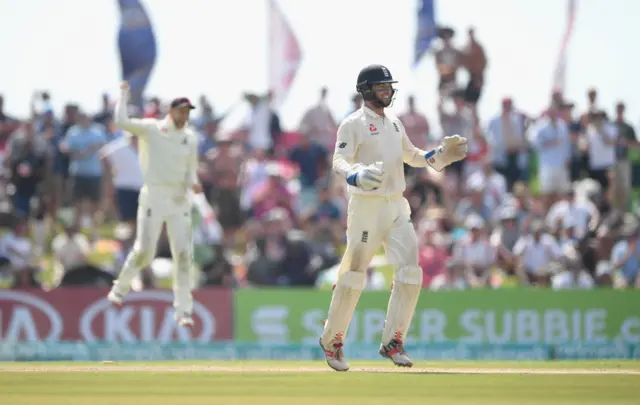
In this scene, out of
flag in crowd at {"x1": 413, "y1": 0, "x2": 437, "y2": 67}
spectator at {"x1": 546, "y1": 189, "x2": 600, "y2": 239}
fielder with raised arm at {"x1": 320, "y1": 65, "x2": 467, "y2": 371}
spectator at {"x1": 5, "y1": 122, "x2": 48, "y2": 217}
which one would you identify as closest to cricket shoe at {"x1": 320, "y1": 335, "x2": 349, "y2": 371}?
fielder with raised arm at {"x1": 320, "y1": 65, "x2": 467, "y2": 371}

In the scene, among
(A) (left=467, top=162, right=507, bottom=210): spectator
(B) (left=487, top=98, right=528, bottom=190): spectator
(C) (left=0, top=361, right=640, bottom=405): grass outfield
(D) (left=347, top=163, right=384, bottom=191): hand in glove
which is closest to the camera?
(C) (left=0, top=361, right=640, bottom=405): grass outfield

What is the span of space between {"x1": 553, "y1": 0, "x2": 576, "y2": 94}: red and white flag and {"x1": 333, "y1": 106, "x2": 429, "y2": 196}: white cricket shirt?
10.4 metres

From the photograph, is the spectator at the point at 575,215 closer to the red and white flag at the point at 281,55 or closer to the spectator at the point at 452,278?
→ the spectator at the point at 452,278

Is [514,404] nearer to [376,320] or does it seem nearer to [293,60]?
[376,320]

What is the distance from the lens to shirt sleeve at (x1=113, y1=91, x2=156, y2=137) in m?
13.8

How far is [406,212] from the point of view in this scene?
1105 centimetres

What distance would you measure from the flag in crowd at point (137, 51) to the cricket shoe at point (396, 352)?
9.30m

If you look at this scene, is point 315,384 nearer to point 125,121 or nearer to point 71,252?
point 125,121

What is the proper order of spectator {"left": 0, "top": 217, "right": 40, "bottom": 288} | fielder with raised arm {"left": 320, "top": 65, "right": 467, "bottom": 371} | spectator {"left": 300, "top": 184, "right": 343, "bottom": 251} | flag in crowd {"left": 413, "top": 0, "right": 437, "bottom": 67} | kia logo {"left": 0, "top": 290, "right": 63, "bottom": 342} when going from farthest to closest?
flag in crowd {"left": 413, "top": 0, "right": 437, "bottom": 67}, spectator {"left": 300, "top": 184, "right": 343, "bottom": 251}, spectator {"left": 0, "top": 217, "right": 40, "bottom": 288}, kia logo {"left": 0, "top": 290, "right": 63, "bottom": 342}, fielder with raised arm {"left": 320, "top": 65, "right": 467, "bottom": 371}

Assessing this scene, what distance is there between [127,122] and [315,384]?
15.2 ft

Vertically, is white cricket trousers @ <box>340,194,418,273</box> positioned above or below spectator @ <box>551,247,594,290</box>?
above

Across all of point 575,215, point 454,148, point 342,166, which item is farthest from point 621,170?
point 342,166

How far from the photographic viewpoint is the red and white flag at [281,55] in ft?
69.3

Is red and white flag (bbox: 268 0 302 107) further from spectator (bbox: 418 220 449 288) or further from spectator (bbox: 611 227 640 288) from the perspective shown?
spectator (bbox: 611 227 640 288)
